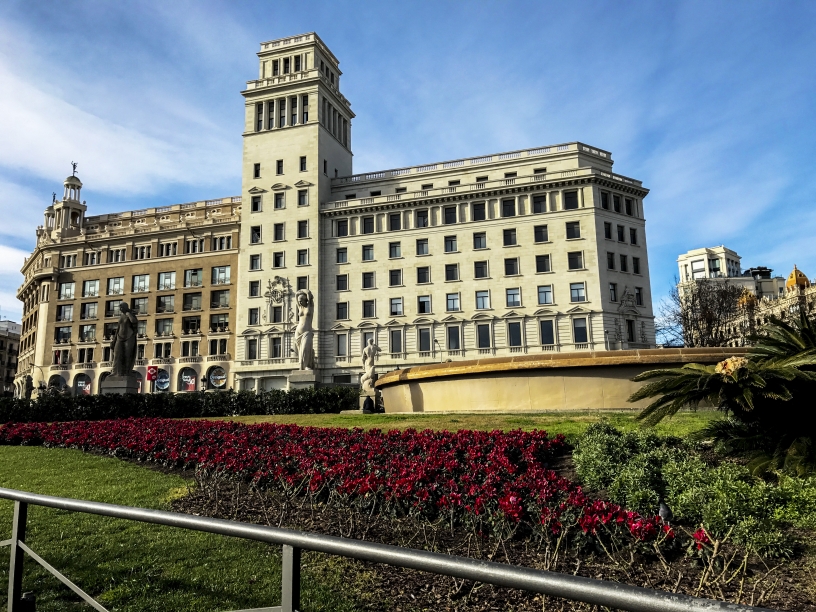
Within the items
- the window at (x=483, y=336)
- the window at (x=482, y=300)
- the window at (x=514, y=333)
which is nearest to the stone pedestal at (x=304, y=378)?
the window at (x=483, y=336)

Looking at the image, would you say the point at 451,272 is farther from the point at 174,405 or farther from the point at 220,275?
the point at 174,405

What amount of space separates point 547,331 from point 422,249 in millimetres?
14527

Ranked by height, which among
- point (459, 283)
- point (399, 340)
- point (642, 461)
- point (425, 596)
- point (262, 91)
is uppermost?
point (262, 91)

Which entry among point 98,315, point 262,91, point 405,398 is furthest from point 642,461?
point 98,315

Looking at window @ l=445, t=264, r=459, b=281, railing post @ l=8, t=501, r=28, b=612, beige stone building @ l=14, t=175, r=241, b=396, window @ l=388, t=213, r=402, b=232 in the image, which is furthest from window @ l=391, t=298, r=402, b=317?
railing post @ l=8, t=501, r=28, b=612

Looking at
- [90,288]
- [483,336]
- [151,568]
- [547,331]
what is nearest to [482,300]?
[483,336]

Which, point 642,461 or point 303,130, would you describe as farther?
point 303,130

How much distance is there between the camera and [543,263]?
59406 mm

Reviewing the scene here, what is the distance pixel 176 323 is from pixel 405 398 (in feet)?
194

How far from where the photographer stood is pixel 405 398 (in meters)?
20.6

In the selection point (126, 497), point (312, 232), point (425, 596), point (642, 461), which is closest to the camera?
point (425, 596)

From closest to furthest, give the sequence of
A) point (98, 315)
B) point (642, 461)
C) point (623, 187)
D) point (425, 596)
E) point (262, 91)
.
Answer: point (425, 596) → point (642, 461) → point (623, 187) → point (262, 91) → point (98, 315)

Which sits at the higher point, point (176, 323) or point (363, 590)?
point (176, 323)

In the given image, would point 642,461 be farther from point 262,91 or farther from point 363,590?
point 262,91
